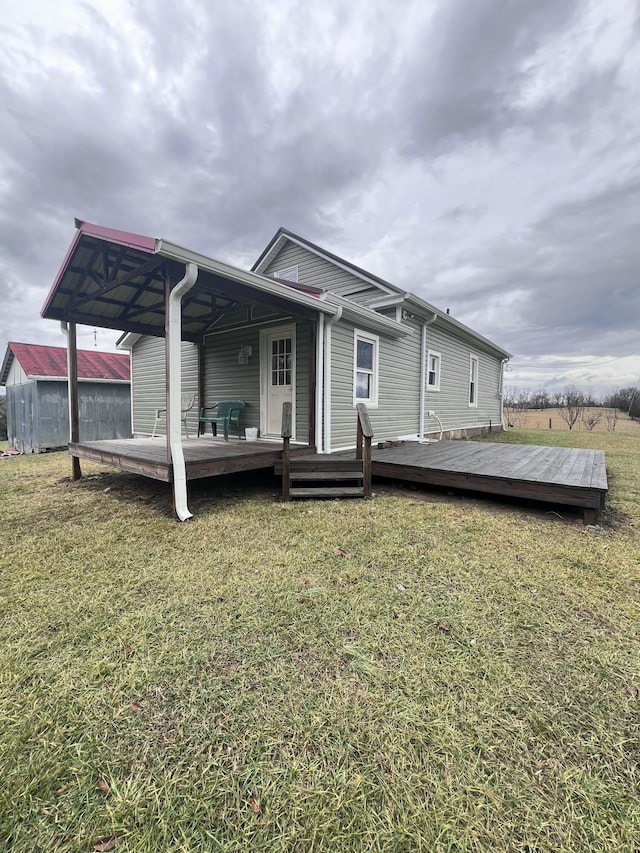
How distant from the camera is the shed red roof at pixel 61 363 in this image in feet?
39.4

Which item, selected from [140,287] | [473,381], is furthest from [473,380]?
[140,287]

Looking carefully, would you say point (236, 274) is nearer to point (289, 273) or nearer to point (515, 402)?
point (289, 273)

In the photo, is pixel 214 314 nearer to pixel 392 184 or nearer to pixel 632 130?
pixel 392 184

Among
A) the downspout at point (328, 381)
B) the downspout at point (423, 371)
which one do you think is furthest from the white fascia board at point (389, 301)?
the downspout at point (328, 381)

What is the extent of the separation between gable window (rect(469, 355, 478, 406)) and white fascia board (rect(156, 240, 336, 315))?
8152 mm

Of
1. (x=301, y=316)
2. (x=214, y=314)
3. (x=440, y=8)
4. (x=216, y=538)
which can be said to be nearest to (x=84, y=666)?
(x=216, y=538)

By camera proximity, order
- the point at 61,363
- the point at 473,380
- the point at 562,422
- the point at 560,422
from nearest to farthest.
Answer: the point at 473,380
the point at 61,363
the point at 562,422
the point at 560,422

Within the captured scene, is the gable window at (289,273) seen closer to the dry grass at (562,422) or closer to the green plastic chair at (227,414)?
the green plastic chair at (227,414)

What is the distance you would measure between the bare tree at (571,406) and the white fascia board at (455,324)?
885cm

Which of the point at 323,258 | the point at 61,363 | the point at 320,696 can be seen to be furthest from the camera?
the point at 61,363

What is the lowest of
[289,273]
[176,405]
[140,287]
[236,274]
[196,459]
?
[196,459]

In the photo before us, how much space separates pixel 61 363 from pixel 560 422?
2605 centimetres

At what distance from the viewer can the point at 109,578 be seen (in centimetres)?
282

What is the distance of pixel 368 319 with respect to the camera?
258 inches
